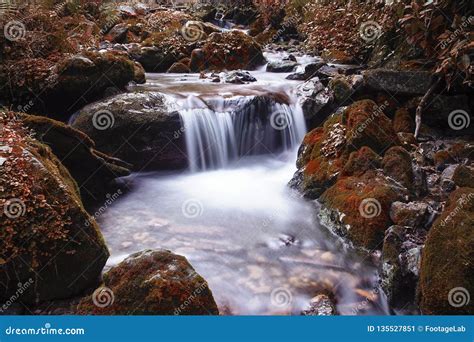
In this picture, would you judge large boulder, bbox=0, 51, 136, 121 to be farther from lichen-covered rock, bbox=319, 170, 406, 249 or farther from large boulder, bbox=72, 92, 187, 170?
lichen-covered rock, bbox=319, 170, 406, 249

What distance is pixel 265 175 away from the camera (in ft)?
28.2

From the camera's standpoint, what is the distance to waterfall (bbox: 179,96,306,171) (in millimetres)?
8844

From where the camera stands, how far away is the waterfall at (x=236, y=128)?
29.0 feet

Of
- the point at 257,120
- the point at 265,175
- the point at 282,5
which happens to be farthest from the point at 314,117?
the point at 282,5

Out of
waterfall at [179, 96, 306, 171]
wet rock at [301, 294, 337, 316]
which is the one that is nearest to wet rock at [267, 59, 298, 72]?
waterfall at [179, 96, 306, 171]

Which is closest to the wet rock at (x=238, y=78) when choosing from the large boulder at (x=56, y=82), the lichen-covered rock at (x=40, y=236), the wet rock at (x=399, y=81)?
the large boulder at (x=56, y=82)

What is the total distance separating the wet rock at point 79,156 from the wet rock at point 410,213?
16.4ft

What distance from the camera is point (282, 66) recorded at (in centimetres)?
1340

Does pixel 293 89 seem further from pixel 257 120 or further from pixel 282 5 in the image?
pixel 282 5

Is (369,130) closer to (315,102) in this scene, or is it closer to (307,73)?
(315,102)

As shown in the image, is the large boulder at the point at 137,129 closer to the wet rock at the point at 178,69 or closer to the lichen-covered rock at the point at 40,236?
the lichen-covered rock at the point at 40,236

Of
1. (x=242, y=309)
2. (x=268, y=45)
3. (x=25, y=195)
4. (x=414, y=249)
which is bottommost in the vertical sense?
(x=242, y=309)

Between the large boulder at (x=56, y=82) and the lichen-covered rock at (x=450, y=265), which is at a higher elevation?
the large boulder at (x=56, y=82)

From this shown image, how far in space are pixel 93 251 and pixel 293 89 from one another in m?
7.50
